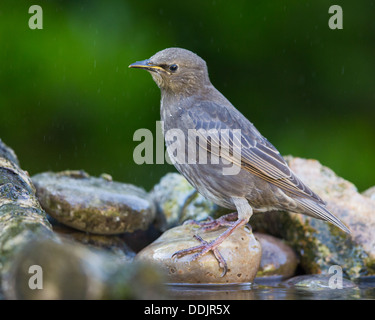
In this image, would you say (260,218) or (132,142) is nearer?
(260,218)

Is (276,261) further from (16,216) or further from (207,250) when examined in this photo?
(16,216)

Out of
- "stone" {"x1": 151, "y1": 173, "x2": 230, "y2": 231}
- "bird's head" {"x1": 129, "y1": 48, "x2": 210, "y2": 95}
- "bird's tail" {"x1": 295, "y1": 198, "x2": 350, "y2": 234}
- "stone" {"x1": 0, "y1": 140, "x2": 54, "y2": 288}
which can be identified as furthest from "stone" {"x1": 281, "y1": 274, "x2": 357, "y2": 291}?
"stone" {"x1": 0, "y1": 140, "x2": 54, "y2": 288}

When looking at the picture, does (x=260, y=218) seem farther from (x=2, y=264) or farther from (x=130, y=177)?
(x=2, y=264)

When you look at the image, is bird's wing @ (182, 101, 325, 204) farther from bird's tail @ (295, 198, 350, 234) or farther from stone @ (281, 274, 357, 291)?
stone @ (281, 274, 357, 291)

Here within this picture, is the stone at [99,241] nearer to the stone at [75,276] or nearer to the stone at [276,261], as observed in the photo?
A: the stone at [276,261]

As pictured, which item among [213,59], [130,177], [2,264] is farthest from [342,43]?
[2,264]
